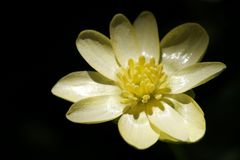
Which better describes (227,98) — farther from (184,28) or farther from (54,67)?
(54,67)

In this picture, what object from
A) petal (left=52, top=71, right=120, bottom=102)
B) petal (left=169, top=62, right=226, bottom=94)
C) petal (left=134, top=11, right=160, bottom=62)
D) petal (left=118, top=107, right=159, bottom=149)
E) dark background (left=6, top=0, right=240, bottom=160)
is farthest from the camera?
dark background (left=6, top=0, right=240, bottom=160)

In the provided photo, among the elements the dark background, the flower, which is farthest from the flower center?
the dark background

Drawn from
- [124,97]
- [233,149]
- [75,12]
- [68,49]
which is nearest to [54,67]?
[68,49]

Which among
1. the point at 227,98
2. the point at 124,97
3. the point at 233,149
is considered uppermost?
the point at 124,97

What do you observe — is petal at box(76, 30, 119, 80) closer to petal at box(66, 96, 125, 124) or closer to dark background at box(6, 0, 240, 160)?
petal at box(66, 96, 125, 124)

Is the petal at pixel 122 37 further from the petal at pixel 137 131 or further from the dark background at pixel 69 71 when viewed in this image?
the dark background at pixel 69 71

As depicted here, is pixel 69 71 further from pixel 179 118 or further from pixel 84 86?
pixel 179 118
